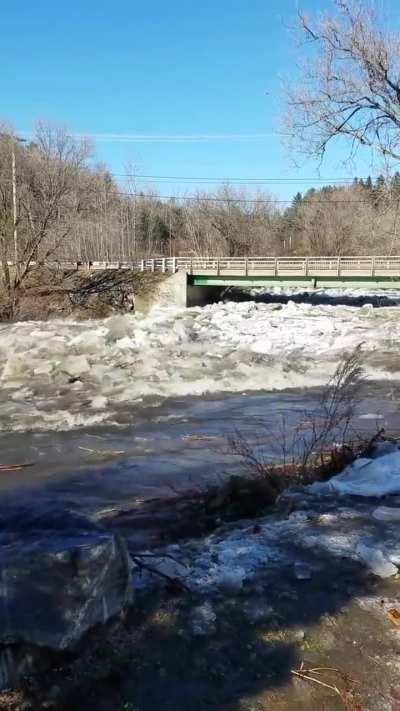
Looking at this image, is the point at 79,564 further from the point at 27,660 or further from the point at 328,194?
the point at 328,194

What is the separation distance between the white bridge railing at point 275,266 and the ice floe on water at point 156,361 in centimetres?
709

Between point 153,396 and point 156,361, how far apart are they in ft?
12.0

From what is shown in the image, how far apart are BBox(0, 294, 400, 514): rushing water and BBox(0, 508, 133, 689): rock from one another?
4290mm

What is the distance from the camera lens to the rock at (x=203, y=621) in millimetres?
3535

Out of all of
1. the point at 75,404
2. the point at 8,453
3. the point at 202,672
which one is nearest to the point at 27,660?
the point at 202,672

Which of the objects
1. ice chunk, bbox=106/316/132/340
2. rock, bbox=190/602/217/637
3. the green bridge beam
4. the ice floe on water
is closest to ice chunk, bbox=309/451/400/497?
rock, bbox=190/602/217/637

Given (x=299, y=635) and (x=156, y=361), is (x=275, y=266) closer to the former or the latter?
(x=156, y=361)

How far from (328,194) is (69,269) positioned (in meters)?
53.2

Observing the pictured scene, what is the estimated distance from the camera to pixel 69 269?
4209 cm

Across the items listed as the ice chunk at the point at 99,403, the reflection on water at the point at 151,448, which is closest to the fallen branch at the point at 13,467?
the reflection on water at the point at 151,448

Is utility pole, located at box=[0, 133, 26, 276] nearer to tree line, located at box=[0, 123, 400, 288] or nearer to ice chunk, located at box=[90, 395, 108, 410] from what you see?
tree line, located at box=[0, 123, 400, 288]

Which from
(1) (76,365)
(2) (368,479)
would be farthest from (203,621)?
(1) (76,365)

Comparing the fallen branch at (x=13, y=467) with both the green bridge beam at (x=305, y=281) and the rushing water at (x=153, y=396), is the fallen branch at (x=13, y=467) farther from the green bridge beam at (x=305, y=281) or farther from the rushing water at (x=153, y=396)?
the green bridge beam at (x=305, y=281)

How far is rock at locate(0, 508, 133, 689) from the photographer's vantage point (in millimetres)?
3102
